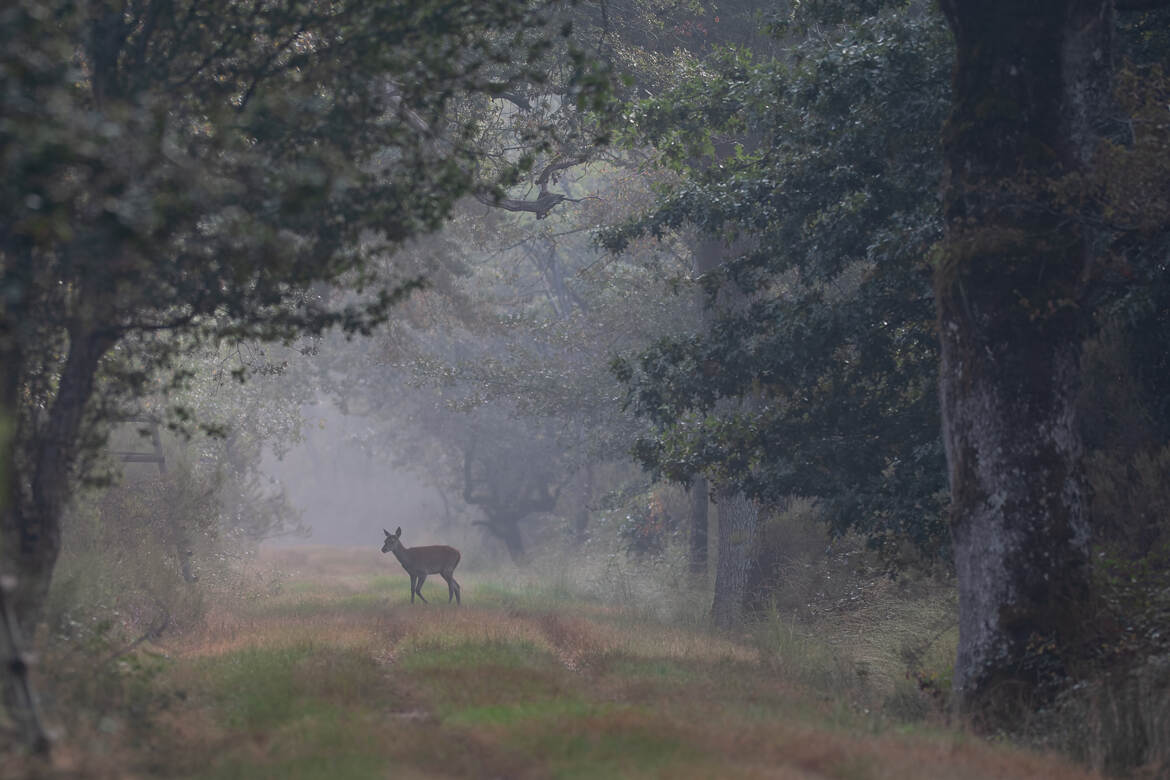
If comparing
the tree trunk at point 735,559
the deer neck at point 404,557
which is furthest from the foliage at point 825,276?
the deer neck at point 404,557

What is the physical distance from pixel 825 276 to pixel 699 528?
45.5 feet

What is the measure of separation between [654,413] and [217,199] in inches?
379

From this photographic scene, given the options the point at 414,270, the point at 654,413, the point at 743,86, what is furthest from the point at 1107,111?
the point at 414,270

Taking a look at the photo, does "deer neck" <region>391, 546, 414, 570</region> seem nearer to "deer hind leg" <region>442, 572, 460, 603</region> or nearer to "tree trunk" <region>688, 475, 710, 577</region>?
"deer hind leg" <region>442, 572, 460, 603</region>

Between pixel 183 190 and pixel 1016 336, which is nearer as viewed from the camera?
pixel 183 190

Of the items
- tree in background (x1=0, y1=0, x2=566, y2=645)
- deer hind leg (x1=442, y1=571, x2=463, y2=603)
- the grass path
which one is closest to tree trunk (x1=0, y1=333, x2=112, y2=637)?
tree in background (x1=0, y1=0, x2=566, y2=645)

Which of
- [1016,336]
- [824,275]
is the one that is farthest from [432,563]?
[1016,336]

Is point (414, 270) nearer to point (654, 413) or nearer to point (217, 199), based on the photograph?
point (654, 413)

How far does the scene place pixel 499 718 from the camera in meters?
7.86

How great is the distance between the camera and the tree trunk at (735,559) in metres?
19.8

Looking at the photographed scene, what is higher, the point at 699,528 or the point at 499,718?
the point at 499,718

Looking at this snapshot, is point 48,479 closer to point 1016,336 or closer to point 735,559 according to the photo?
point 1016,336

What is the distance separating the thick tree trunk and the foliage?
2.21 m

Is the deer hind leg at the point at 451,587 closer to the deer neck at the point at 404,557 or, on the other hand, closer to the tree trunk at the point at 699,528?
the deer neck at the point at 404,557
